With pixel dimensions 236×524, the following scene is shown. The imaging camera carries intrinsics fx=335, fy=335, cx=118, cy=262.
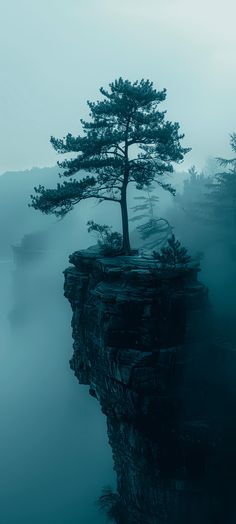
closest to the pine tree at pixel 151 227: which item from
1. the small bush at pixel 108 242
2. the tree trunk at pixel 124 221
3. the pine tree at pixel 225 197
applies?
the tree trunk at pixel 124 221

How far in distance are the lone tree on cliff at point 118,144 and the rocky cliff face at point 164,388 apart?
4241 millimetres

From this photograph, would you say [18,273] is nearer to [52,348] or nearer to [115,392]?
[52,348]

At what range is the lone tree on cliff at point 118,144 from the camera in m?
16.2

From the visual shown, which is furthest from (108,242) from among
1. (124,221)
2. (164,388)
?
(164,388)

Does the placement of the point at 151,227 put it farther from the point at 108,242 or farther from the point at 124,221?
the point at 124,221

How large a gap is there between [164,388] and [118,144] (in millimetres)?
11814

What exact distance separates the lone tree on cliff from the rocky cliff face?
13.9 ft

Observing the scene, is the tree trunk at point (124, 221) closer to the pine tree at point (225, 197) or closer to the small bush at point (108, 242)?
the small bush at point (108, 242)

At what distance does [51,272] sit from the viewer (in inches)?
2643

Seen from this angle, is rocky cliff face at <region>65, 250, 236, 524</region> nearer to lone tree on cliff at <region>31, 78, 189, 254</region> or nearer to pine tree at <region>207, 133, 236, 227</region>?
lone tree on cliff at <region>31, 78, 189, 254</region>

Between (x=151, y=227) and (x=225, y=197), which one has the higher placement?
(x=225, y=197)

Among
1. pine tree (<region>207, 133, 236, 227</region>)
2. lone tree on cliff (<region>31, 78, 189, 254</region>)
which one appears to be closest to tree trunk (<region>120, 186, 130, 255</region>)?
lone tree on cliff (<region>31, 78, 189, 254</region>)

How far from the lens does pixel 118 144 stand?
1705 cm

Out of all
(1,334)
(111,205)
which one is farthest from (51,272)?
(111,205)
